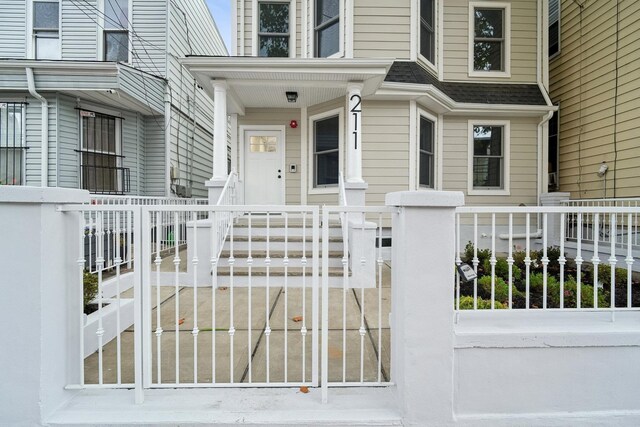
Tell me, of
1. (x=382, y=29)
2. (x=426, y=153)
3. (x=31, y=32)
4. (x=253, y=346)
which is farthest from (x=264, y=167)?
(x=31, y=32)

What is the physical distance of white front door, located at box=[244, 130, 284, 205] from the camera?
6984 mm

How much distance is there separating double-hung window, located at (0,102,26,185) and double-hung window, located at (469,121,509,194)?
33.4 ft

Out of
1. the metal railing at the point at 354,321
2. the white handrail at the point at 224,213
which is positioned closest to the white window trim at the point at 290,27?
the white handrail at the point at 224,213

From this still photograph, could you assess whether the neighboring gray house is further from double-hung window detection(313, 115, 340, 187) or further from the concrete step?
the concrete step

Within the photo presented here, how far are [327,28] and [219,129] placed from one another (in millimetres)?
3387

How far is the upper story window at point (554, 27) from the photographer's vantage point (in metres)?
8.07

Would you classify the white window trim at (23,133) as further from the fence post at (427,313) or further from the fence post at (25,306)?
the fence post at (427,313)

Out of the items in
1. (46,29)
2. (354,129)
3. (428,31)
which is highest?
(46,29)

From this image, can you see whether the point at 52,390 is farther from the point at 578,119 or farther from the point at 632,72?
the point at 578,119

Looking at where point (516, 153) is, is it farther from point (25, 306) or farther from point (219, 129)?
point (25, 306)

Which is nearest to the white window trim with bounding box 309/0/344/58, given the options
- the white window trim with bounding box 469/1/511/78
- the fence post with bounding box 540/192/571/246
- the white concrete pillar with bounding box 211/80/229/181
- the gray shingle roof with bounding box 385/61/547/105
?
the gray shingle roof with bounding box 385/61/547/105

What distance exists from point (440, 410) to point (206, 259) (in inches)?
142

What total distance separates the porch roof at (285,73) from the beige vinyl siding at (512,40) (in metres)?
2.87

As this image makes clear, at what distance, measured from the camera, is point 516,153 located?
7.49 m
